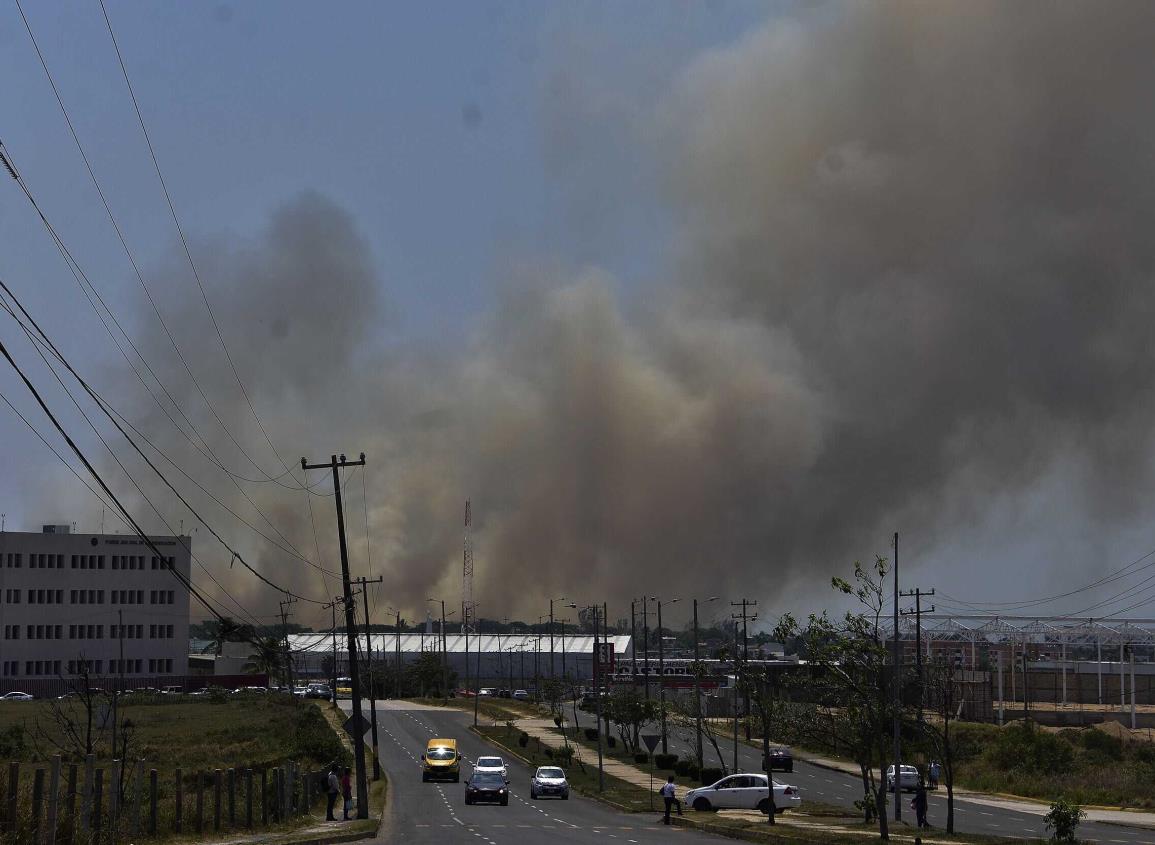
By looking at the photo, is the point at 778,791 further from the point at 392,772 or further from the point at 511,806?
the point at 392,772

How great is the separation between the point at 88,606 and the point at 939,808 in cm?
9728

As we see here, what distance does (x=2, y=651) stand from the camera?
127 meters

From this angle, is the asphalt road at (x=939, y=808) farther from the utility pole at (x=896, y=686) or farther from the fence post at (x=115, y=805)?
the fence post at (x=115, y=805)

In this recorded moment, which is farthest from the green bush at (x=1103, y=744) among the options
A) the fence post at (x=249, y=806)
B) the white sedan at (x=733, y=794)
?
the fence post at (x=249, y=806)

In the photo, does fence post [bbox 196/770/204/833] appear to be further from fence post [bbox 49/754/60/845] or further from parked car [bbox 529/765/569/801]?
parked car [bbox 529/765/569/801]

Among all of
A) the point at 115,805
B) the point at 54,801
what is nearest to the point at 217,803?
the point at 115,805

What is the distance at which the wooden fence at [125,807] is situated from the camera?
25344 millimetres

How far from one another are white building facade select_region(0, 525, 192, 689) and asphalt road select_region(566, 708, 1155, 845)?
204 ft

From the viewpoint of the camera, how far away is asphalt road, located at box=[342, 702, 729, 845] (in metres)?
40.3

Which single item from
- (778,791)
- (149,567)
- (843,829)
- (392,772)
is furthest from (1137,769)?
(149,567)

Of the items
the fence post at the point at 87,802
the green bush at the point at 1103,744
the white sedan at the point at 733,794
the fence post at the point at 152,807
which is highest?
the fence post at the point at 87,802

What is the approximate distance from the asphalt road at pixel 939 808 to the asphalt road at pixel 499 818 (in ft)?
36.8

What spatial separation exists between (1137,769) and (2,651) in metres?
101

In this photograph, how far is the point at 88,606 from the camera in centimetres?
13288
